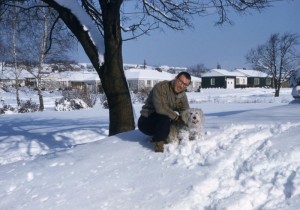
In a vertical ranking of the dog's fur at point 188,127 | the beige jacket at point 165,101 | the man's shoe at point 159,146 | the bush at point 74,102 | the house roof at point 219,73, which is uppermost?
the house roof at point 219,73

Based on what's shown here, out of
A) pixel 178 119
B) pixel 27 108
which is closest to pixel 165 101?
pixel 178 119

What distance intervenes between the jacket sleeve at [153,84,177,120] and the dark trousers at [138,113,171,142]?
3.0 inches

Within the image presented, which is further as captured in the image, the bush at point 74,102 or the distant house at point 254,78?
the distant house at point 254,78

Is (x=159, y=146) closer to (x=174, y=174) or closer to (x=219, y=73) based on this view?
(x=174, y=174)

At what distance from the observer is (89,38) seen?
784 centimetres

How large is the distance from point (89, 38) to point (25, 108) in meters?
16.6

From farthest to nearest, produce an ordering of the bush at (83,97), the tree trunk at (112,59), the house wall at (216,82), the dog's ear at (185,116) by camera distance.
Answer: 1. the house wall at (216,82)
2. the bush at (83,97)
3. the tree trunk at (112,59)
4. the dog's ear at (185,116)

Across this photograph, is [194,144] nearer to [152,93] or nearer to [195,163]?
[195,163]

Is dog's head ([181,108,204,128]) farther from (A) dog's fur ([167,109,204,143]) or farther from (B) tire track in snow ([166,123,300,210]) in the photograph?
(B) tire track in snow ([166,123,300,210])

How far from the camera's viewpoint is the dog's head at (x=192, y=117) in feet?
17.7

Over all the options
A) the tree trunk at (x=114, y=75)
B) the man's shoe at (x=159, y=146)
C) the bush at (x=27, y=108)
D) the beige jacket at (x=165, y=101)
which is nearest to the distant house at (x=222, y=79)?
the bush at (x=27, y=108)

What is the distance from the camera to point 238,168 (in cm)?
434

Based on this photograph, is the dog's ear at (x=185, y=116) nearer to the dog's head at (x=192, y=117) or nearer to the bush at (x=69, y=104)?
the dog's head at (x=192, y=117)

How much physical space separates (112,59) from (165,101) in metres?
2.55
